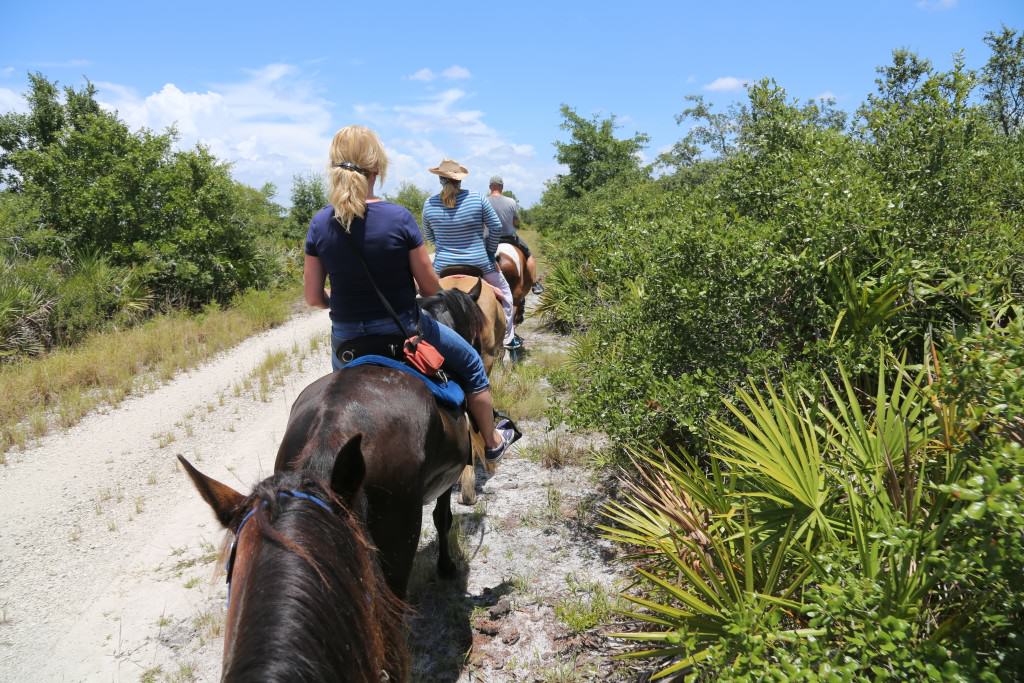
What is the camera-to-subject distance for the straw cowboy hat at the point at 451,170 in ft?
20.9

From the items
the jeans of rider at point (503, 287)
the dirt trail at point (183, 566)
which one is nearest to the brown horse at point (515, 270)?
the jeans of rider at point (503, 287)

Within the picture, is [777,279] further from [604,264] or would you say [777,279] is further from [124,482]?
[124,482]

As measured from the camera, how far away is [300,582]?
1604 mm

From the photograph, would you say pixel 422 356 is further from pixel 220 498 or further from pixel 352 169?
pixel 220 498

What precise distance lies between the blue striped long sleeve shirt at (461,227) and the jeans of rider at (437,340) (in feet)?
9.99

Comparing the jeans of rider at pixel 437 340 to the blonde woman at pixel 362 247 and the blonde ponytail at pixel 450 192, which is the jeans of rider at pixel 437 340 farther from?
the blonde ponytail at pixel 450 192

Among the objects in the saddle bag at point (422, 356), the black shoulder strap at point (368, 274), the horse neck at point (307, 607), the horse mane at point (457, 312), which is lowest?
the horse neck at point (307, 607)

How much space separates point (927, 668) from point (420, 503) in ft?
6.83

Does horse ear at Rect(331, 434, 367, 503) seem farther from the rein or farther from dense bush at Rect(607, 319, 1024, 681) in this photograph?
dense bush at Rect(607, 319, 1024, 681)

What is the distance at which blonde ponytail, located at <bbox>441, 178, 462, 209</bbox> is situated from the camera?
6449 mm

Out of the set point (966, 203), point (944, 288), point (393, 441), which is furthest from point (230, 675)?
point (966, 203)

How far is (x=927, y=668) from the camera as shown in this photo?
72.6 inches

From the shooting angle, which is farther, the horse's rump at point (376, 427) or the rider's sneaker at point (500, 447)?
the rider's sneaker at point (500, 447)

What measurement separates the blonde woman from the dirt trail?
2059 mm
